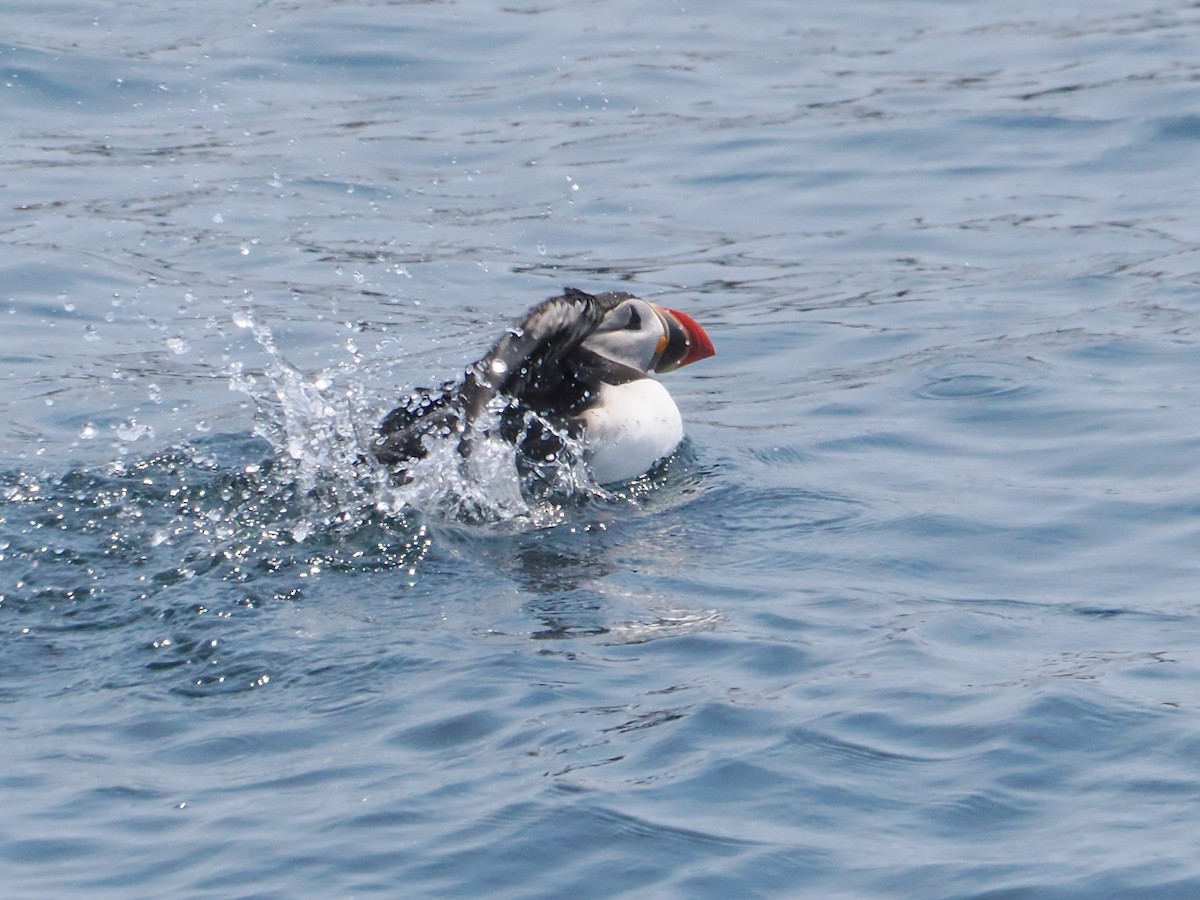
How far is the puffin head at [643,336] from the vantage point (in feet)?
21.6

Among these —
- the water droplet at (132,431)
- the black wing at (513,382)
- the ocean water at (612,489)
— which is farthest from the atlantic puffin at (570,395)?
the water droplet at (132,431)

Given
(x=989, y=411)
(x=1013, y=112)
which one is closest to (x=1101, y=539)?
(x=989, y=411)

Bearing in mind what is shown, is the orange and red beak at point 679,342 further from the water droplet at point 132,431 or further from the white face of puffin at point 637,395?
the water droplet at point 132,431

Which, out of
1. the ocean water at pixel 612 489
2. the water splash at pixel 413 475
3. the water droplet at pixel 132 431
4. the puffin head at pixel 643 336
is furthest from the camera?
the water droplet at pixel 132 431

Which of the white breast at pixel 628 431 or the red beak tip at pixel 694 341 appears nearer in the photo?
the white breast at pixel 628 431

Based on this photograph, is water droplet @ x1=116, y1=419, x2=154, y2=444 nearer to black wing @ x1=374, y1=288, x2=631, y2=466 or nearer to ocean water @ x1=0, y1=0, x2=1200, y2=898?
ocean water @ x1=0, y1=0, x2=1200, y2=898

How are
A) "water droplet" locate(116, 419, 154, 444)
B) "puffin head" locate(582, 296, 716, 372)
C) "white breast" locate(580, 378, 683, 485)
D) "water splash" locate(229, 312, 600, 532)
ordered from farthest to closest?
"water droplet" locate(116, 419, 154, 444), "puffin head" locate(582, 296, 716, 372), "white breast" locate(580, 378, 683, 485), "water splash" locate(229, 312, 600, 532)

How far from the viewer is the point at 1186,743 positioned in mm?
4184

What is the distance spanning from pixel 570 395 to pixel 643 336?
419 millimetres

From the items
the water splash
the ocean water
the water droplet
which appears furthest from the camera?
the water droplet

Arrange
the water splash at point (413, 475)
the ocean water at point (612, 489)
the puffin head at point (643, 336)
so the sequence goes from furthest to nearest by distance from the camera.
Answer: the puffin head at point (643, 336)
the water splash at point (413, 475)
the ocean water at point (612, 489)

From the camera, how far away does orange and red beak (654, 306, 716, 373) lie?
6.62m

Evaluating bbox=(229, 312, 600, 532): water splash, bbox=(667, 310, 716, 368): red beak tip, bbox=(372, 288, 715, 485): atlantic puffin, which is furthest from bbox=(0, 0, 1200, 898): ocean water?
bbox=(667, 310, 716, 368): red beak tip

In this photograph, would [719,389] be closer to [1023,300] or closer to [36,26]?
[1023,300]
